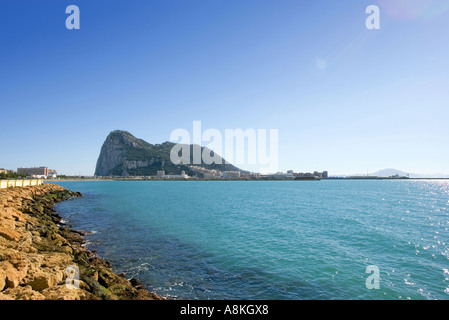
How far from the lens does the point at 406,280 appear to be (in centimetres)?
1552

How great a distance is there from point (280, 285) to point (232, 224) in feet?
63.3

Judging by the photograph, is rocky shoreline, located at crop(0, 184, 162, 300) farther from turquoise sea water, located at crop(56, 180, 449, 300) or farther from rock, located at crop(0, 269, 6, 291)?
turquoise sea water, located at crop(56, 180, 449, 300)

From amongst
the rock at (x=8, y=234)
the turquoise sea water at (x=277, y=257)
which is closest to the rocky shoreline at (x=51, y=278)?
the rock at (x=8, y=234)

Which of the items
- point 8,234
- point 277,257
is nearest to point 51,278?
point 8,234

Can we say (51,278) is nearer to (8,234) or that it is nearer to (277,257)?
(8,234)

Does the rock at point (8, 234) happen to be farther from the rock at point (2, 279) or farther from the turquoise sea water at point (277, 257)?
the rock at point (2, 279)

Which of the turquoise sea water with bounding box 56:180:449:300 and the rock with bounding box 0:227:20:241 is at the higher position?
the rock with bounding box 0:227:20:241

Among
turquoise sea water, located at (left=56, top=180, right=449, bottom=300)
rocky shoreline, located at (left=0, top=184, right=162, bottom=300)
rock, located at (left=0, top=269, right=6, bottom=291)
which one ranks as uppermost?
rock, located at (left=0, top=269, right=6, bottom=291)

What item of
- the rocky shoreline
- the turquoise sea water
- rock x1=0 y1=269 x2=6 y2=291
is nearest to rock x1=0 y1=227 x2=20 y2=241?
the rocky shoreline

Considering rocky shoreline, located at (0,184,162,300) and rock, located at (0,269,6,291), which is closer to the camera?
rock, located at (0,269,6,291)

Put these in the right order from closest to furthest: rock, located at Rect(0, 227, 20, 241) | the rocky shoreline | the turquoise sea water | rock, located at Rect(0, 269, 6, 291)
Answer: rock, located at Rect(0, 269, 6, 291)
the rocky shoreline
the turquoise sea water
rock, located at Rect(0, 227, 20, 241)

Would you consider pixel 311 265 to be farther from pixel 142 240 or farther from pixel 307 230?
pixel 142 240

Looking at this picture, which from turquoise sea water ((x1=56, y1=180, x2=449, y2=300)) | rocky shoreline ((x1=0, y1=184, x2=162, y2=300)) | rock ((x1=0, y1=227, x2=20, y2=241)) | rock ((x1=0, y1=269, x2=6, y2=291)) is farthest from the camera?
rock ((x1=0, y1=227, x2=20, y2=241))
